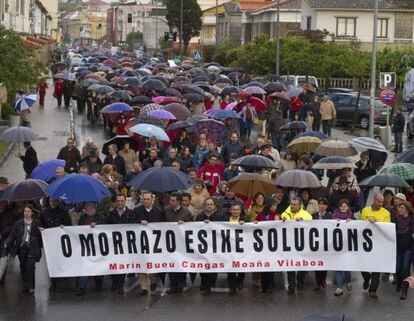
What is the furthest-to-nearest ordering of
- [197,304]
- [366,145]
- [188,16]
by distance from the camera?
[188,16] → [366,145] → [197,304]

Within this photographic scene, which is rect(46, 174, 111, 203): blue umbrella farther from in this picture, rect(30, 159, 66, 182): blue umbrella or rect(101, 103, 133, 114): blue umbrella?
rect(101, 103, 133, 114): blue umbrella

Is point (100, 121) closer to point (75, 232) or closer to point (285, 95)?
point (285, 95)

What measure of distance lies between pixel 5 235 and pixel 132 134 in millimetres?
9281

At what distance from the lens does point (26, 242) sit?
47.0 feet

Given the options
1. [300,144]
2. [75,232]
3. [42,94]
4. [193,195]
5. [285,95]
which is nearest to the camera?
[75,232]

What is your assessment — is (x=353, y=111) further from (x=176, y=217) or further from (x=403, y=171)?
(x=176, y=217)

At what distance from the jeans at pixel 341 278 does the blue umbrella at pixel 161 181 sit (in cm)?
267

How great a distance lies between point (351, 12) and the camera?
235 feet

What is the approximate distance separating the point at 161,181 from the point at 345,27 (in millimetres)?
58240

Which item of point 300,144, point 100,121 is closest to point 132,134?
point 300,144

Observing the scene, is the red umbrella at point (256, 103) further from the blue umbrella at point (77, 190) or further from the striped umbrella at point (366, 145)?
the blue umbrella at point (77, 190)

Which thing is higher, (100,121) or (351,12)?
(351,12)

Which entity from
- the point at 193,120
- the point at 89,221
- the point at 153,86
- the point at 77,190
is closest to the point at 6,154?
the point at 193,120

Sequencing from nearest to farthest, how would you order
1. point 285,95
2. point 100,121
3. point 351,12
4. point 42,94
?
point 285,95 → point 100,121 → point 42,94 → point 351,12
